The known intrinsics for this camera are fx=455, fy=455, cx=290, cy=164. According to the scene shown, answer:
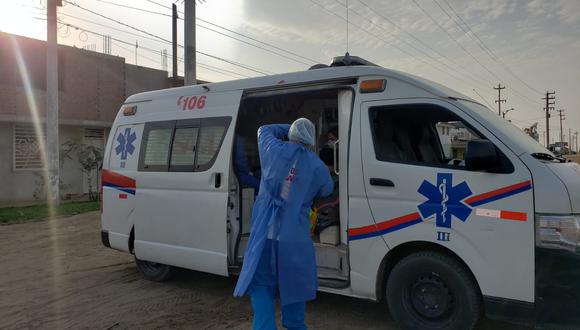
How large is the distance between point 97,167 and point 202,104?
13.4 meters

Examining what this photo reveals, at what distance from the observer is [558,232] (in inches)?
132

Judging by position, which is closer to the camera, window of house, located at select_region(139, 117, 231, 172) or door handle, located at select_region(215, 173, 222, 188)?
door handle, located at select_region(215, 173, 222, 188)

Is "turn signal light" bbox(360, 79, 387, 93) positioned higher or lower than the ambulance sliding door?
higher

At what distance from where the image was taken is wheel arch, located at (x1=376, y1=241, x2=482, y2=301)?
3881 mm

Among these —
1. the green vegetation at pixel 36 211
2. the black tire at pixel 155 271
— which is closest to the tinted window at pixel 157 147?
the black tire at pixel 155 271

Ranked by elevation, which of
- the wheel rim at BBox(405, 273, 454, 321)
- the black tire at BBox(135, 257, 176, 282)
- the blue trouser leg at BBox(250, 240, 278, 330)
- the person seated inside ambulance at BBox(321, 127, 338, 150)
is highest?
the person seated inside ambulance at BBox(321, 127, 338, 150)

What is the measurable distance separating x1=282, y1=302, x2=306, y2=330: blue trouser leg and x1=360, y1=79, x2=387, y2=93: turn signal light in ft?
6.97

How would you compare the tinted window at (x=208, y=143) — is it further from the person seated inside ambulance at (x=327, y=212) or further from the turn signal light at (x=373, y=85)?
the turn signal light at (x=373, y=85)

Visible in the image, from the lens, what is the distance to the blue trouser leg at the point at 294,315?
317 centimetres

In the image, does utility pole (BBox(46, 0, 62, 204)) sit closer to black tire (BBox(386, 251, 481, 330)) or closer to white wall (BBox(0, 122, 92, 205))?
white wall (BBox(0, 122, 92, 205))

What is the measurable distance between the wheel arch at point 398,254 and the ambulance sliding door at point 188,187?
5.77 ft

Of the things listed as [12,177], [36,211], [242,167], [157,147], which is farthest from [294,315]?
[12,177]

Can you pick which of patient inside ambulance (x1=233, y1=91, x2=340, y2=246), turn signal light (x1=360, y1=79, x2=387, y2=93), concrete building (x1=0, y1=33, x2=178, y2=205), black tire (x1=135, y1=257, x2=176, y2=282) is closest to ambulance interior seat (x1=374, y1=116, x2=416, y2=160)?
turn signal light (x1=360, y1=79, x2=387, y2=93)

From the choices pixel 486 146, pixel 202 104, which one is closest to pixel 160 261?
pixel 202 104
